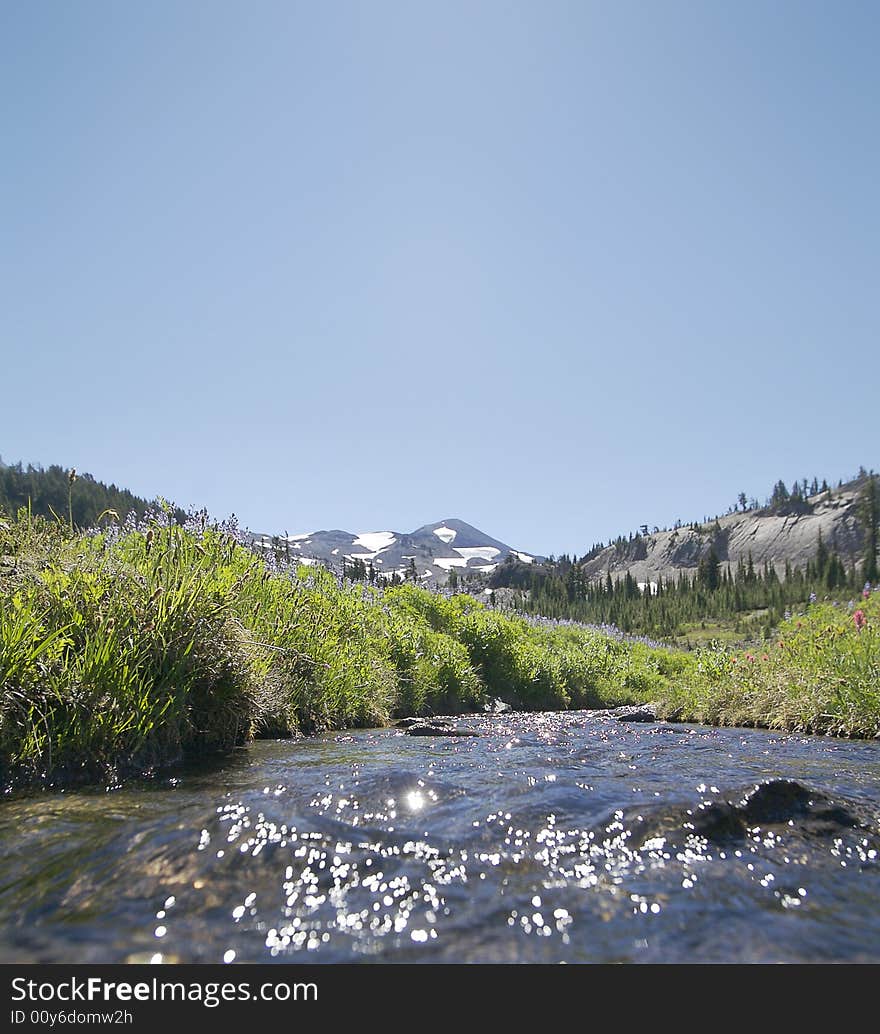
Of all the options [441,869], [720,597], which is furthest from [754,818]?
[720,597]

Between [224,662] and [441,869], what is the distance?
11.2 feet

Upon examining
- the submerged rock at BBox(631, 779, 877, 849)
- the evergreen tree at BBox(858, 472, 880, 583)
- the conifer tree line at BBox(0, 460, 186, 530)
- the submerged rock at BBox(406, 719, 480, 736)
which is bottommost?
the submerged rock at BBox(406, 719, 480, 736)

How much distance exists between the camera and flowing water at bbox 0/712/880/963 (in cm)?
229

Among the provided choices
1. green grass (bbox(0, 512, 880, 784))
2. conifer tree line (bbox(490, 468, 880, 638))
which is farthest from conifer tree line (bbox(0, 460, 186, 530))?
green grass (bbox(0, 512, 880, 784))

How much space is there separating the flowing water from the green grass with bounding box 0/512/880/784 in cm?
68

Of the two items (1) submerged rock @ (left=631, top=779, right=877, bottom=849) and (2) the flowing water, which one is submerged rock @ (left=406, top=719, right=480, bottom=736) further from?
(1) submerged rock @ (left=631, top=779, right=877, bottom=849)

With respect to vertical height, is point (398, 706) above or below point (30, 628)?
below

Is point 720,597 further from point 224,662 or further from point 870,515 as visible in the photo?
point 224,662

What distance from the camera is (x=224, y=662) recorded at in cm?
564

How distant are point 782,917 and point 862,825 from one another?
1.55 m

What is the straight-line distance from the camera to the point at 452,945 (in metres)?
2.27
